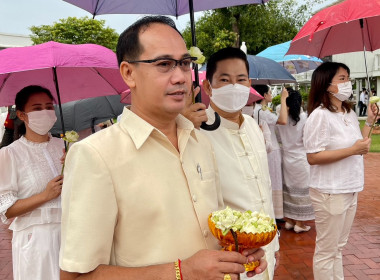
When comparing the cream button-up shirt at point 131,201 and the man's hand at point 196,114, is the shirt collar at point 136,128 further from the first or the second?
the man's hand at point 196,114

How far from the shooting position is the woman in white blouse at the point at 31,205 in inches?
90.7

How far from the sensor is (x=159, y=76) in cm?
A: 128

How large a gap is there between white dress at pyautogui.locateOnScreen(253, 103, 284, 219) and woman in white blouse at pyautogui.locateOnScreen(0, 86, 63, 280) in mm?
3227

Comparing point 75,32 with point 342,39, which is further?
point 75,32

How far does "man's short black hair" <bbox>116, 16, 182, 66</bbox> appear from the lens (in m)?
1.31

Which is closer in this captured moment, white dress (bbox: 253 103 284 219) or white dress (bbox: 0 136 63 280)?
white dress (bbox: 0 136 63 280)

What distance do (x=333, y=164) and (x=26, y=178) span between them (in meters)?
2.37

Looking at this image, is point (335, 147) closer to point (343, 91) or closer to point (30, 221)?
point (343, 91)

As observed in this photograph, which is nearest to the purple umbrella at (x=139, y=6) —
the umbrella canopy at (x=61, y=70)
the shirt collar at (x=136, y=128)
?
the umbrella canopy at (x=61, y=70)

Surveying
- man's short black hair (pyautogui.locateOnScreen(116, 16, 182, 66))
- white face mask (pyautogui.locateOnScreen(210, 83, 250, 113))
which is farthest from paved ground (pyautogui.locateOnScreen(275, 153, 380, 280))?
man's short black hair (pyautogui.locateOnScreen(116, 16, 182, 66))

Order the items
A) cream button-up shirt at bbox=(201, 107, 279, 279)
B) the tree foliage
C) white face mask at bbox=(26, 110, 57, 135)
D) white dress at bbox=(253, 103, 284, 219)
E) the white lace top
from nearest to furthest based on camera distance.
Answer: cream button-up shirt at bbox=(201, 107, 279, 279)
the white lace top
white face mask at bbox=(26, 110, 57, 135)
white dress at bbox=(253, 103, 284, 219)
the tree foliage

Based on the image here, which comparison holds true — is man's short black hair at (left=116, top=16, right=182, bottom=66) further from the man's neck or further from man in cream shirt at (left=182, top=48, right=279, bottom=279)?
the man's neck

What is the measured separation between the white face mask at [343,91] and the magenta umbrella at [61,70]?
6.06ft

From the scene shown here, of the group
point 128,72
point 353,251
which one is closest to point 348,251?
point 353,251
